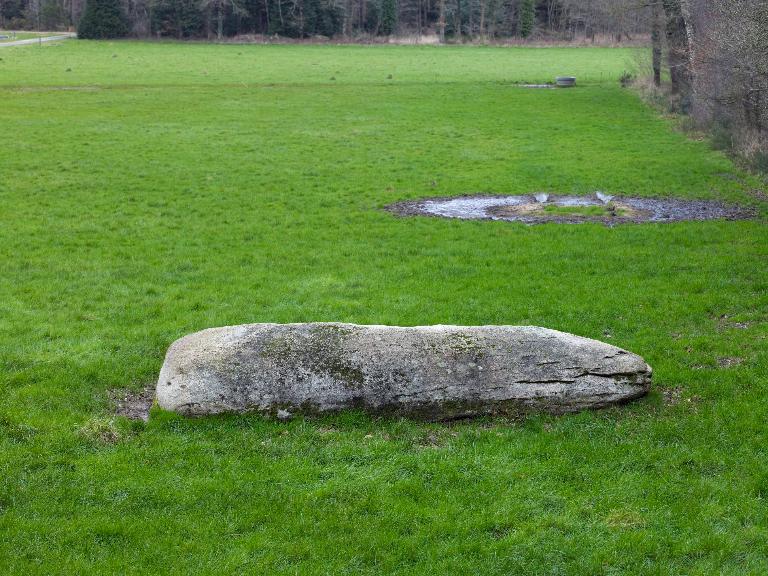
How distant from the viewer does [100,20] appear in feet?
292

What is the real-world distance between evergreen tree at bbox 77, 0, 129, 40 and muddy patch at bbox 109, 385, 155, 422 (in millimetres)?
87856

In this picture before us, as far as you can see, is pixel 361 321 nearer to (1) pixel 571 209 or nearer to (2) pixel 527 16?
(1) pixel 571 209

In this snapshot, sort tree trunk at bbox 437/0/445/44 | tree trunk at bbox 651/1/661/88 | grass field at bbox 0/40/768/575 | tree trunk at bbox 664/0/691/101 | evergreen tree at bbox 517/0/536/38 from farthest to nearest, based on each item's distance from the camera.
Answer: evergreen tree at bbox 517/0/536/38 → tree trunk at bbox 437/0/445/44 → tree trunk at bbox 651/1/661/88 → tree trunk at bbox 664/0/691/101 → grass field at bbox 0/40/768/575

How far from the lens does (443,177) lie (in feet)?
84.9

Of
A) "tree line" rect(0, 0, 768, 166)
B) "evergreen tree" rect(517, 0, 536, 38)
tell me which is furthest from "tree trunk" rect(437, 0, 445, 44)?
"evergreen tree" rect(517, 0, 536, 38)

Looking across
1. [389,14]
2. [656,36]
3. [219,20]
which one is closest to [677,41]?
[656,36]

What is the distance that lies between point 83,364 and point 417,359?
15.7 ft

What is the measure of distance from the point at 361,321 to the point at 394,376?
3.74 metres

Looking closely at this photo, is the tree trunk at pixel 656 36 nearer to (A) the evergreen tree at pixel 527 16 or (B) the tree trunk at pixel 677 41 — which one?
(B) the tree trunk at pixel 677 41

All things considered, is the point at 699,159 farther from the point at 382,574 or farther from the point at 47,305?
the point at 382,574

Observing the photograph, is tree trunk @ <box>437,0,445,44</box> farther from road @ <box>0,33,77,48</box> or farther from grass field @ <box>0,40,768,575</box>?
grass field @ <box>0,40,768,575</box>

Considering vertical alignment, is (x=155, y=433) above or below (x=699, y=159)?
below

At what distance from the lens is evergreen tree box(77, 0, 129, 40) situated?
88.8 meters

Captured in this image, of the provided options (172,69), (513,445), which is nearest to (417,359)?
(513,445)
